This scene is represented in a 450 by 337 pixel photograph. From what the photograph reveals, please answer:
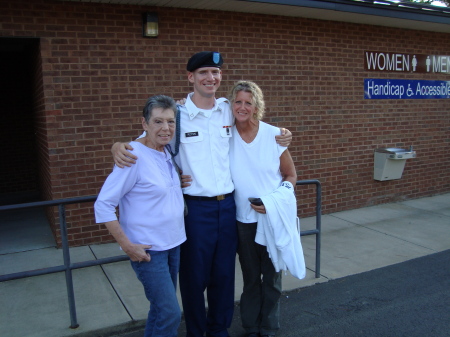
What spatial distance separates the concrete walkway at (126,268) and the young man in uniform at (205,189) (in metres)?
0.91

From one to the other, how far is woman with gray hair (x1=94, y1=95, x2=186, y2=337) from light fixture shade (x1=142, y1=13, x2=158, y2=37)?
2947mm

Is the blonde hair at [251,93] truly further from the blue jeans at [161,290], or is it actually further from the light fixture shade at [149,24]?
the light fixture shade at [149,24]

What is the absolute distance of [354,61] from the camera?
7012 millimetres

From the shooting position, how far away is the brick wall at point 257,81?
503cm

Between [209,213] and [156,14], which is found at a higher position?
[156,14]

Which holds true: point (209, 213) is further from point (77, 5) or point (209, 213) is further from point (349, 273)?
point (77, 5)

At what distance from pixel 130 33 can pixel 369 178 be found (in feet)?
14.3

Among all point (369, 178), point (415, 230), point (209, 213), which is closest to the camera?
point (209, 213)

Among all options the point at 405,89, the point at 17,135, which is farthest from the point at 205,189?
the point at 17,135

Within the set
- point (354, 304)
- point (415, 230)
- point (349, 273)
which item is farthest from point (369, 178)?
point (354, 304)

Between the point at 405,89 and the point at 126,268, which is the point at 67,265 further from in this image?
the point at 405,89

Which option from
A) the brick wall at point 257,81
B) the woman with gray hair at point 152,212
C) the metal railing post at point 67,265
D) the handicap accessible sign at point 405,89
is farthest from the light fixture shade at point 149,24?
the handicap accessible sign at point 405,89

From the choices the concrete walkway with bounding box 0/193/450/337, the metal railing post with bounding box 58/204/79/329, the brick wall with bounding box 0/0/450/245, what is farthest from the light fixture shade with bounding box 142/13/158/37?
the metal railing post with bounding box 58/204/79/329

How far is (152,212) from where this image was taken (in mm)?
2580
